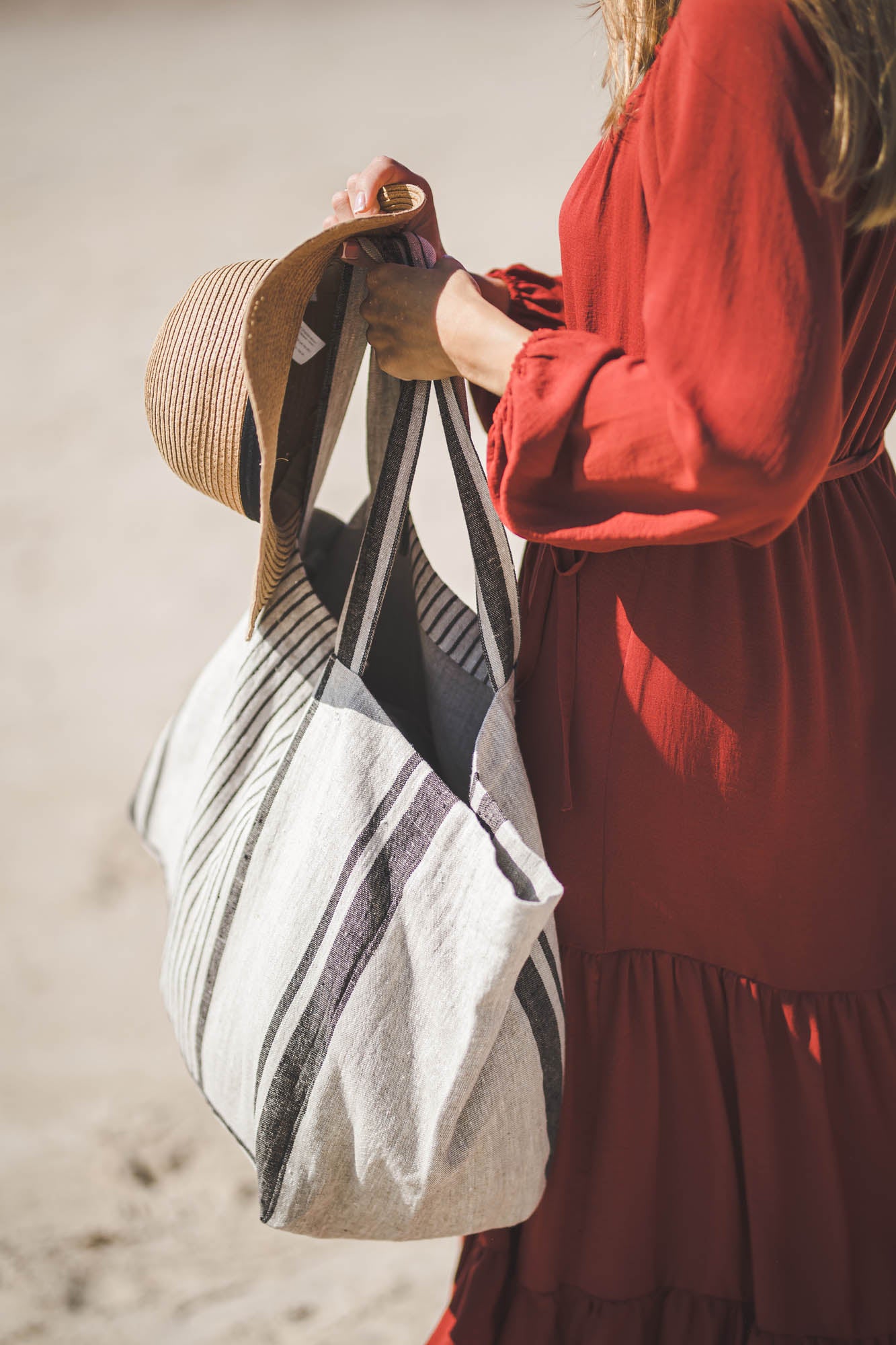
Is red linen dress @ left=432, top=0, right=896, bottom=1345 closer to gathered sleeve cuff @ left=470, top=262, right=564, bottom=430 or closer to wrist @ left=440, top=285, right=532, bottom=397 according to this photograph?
wrist @ left=440, top=285, right=532, bottom=397

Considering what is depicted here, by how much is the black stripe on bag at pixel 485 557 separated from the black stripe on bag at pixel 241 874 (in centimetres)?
15

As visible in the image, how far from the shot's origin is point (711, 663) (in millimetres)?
875

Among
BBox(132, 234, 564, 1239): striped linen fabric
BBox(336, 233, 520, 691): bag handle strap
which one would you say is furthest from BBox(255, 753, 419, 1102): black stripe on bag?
BBox(336, 233, 520, 691): bag handle strap

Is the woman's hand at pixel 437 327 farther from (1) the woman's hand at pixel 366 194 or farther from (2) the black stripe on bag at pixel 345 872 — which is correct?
(2) the black stripe on bag at pixel 345 872

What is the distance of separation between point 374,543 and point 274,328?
0.20 metres

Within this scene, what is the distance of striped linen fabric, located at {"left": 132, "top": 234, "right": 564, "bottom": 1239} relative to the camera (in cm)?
83

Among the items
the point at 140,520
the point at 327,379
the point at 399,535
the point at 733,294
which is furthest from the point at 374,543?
the point at 140,520

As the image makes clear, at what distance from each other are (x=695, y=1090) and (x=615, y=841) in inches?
9.9

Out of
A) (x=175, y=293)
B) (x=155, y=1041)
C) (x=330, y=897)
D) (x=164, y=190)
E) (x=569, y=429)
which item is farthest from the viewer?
(x=164, y=190)

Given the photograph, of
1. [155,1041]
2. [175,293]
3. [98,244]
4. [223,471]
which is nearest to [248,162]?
[98,244]

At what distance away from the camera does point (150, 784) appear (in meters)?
1.27

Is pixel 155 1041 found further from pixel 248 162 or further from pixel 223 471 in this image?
pixel 248 162

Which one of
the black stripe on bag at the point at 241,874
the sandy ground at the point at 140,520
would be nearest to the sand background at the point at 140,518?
the sandy ground at the point at 140,520

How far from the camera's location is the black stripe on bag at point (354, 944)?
854 mm
